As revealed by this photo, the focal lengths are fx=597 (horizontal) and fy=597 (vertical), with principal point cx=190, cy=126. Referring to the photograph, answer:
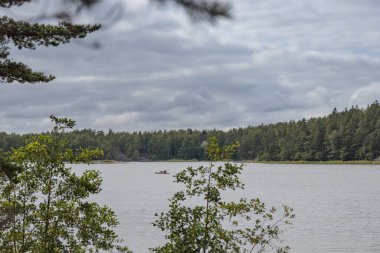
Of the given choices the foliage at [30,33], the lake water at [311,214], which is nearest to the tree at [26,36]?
the foliage at [30,33]

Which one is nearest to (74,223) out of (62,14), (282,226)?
(62,14)

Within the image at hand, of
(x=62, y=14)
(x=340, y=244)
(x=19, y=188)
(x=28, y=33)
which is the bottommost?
(x=340, y=244)

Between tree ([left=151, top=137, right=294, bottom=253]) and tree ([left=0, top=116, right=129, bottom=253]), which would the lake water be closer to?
tree ([left=0, top=116, right=129, bottom=253])

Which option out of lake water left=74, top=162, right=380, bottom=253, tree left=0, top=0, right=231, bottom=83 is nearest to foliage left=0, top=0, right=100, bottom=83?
tree left=0, top=0, right=231, bottom=83

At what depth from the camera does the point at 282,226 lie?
5231 centimetres

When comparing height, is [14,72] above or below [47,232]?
above

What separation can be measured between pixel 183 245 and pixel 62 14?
1031 cm

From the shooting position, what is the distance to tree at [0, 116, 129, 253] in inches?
696

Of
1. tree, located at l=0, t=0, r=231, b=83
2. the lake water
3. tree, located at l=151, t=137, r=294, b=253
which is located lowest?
the lake water

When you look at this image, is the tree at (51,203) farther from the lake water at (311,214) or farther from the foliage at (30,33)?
the lake water at (311,214)

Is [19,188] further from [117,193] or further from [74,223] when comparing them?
[117,193]

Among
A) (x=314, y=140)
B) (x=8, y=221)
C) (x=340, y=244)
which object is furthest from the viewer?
(x=314, y=140)

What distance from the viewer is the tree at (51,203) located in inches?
696

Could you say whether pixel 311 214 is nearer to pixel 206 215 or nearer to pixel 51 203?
pixel 51 203
